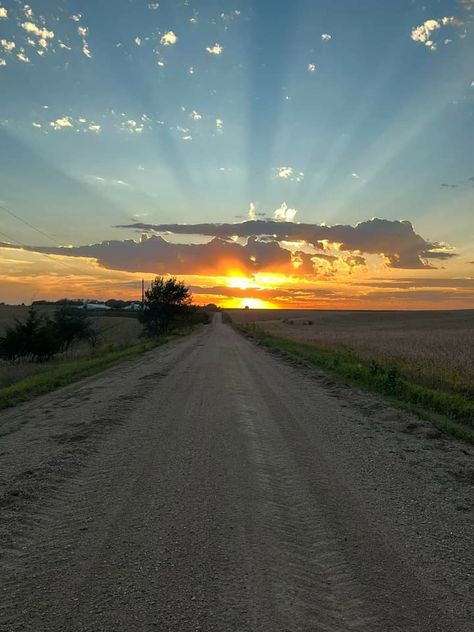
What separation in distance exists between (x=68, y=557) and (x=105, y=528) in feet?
1.95

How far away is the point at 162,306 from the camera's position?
2135 inches

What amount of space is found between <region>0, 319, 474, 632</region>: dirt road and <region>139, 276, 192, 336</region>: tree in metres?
44.3

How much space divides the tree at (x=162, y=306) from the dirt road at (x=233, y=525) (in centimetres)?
4433

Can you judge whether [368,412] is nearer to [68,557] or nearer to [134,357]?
[68,557]

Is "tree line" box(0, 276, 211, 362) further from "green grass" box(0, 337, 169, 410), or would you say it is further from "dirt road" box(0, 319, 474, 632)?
"dirt road" box(0, 319, 474, 632)

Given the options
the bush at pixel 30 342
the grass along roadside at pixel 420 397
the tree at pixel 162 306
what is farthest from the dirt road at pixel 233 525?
the tree at pixel 162 306

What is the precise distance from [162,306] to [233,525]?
1971 inches

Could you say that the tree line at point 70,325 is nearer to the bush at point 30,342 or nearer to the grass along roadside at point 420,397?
the bush at point 30,342

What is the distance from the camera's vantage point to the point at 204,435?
8602 millimetres

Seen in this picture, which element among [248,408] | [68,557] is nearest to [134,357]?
[248,408]

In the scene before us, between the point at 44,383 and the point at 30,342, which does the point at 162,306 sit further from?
the point at 44,383

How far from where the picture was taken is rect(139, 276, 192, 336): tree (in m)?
54.3

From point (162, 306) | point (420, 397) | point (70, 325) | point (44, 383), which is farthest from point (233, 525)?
point (162, 306)

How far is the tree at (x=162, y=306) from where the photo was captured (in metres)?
54.3
